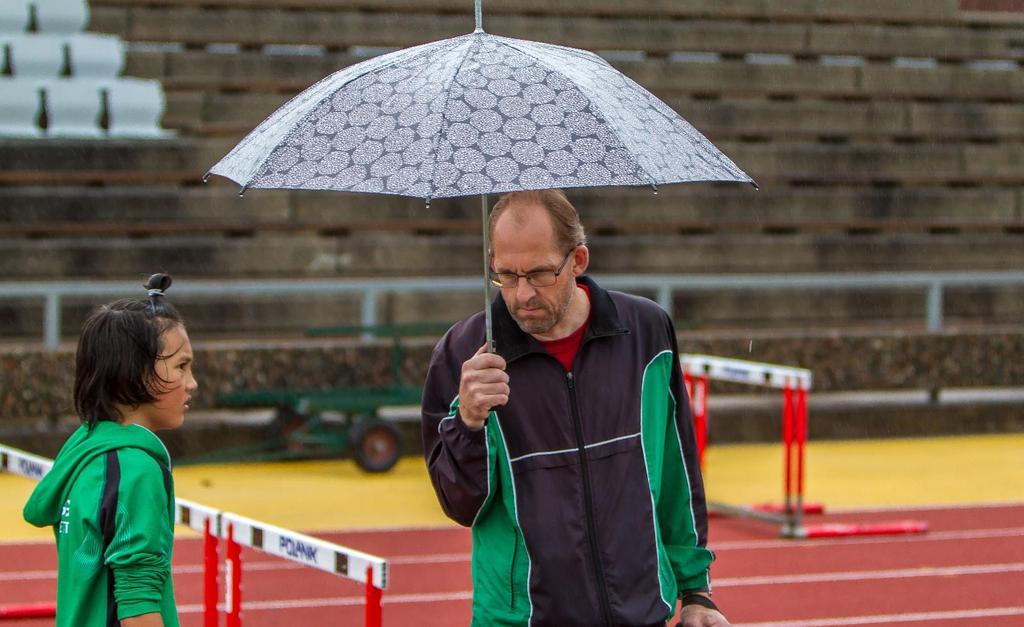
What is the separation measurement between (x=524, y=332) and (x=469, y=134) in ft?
1.43

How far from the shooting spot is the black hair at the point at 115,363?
3.18 meters

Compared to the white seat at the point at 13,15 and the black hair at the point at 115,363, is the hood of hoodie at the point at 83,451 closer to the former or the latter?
the black hair at the point at 115,363

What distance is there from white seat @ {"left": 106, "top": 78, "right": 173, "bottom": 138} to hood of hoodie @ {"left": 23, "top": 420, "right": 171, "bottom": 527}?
13068 mm

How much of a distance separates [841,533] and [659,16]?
10579 mm

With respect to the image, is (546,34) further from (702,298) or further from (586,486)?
(586,486)

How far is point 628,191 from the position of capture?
57.3ft

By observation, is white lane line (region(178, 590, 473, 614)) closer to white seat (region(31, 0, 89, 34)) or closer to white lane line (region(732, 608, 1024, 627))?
white lane line (region(732, 608, 1024, 627))

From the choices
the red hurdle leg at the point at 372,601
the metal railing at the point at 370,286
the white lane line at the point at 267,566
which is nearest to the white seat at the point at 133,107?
the metal railing at the point at 370,286

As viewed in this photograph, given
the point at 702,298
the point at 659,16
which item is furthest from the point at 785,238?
the point at 659,16

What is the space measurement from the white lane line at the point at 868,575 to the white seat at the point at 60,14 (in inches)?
426

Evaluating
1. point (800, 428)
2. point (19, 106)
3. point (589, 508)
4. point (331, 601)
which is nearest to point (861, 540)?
point (800, 428)

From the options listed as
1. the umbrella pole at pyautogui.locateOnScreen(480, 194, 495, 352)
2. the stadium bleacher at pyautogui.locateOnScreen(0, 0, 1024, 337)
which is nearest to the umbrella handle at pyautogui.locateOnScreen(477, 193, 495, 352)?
the umbrella pole at pyautogui.locateOnScreen(480, 194, 495, 352)

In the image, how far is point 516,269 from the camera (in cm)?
323

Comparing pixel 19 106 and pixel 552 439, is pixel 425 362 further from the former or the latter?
pixel 552 439
